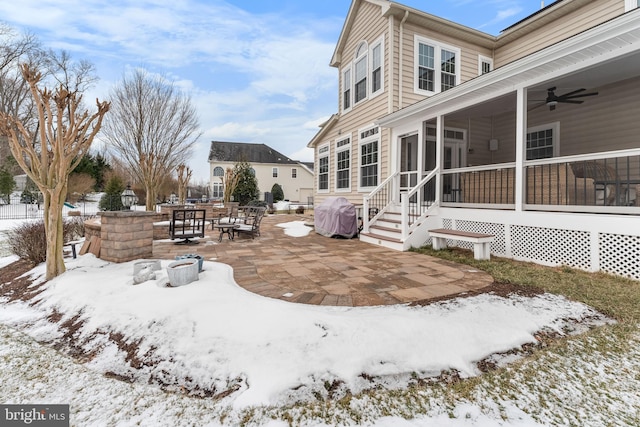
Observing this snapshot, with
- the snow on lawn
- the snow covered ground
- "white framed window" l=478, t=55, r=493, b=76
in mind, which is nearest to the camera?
the snow covered ground

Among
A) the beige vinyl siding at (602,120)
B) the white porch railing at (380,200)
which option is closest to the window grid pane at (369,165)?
A: the white porch railing at (380,200)

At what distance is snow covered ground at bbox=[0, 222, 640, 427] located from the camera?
193 cm

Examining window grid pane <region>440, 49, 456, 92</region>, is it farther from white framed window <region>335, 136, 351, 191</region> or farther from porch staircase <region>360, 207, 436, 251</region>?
porch staircase <region>360, 207, 436, 251</region>

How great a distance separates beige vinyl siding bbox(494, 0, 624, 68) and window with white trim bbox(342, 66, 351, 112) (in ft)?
17.5

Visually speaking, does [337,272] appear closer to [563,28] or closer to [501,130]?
[501,130]

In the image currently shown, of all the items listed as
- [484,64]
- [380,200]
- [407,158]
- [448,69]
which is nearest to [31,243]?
[380,200]

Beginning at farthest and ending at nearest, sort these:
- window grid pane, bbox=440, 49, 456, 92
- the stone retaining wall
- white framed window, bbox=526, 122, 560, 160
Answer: window grid pane, bbox=440, 49, 456, 92, white framed window, bbox=526, 122, 560, 160, the stone retaining wall

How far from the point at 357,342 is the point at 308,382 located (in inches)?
21.8

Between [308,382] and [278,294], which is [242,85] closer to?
[278,294]

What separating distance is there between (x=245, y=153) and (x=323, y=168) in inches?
901

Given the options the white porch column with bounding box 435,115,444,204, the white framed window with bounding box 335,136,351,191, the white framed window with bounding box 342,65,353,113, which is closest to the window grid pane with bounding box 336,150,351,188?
the white framed window with bounding box 335,136,351,191

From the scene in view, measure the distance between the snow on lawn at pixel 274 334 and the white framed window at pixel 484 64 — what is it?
9595 mm

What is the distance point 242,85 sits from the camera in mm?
17844

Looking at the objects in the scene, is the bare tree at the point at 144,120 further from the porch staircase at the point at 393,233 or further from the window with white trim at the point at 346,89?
the porch staircase at the point at 393,233
